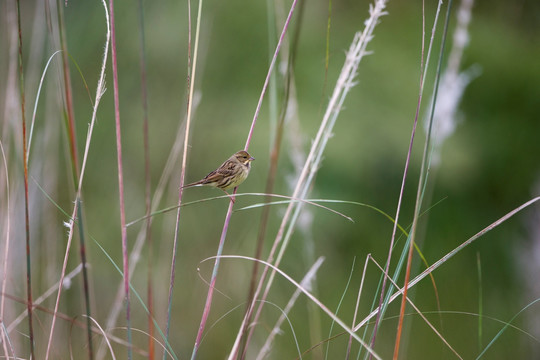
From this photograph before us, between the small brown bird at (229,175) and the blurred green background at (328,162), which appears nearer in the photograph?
the small brown bird at (229,175)

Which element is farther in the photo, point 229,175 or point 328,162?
point 328,162

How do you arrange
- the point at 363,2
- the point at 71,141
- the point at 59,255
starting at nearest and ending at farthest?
the point at 71,141
the point at 59,255
the point at 363,2

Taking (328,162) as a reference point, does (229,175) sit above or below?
above

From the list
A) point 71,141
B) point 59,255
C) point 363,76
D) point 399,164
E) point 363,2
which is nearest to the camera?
point 71,141

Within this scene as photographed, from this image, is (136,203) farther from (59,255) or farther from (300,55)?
(300,55)

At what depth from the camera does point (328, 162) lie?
254 cm

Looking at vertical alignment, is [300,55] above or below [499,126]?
above

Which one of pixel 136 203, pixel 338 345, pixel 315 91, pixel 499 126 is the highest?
pixel 315 91

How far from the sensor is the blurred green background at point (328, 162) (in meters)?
2.40

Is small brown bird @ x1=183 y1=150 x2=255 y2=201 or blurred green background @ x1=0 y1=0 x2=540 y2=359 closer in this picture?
small brown bird @ x1=183 y1=150 x2=255 y2=201

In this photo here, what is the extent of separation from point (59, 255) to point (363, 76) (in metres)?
1.72

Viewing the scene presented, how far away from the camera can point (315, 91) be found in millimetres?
2783

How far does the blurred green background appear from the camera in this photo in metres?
2.40

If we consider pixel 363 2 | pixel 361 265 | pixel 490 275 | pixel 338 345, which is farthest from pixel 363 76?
pixel 338 345
